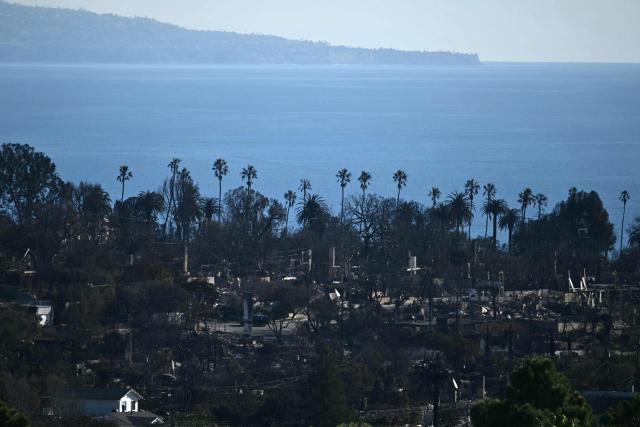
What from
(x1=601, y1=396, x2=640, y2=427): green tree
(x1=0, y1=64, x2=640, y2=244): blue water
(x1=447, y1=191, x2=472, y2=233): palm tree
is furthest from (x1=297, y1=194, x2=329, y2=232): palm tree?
(x1=601, y1=396, x2=640, y2=427): green tree

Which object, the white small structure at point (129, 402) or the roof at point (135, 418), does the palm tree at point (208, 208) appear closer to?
the white small structure at point (129, 402)

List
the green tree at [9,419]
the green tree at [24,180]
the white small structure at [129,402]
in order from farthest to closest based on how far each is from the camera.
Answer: the green tree at [24,180], the white small structure at [129,402], the green tree at [9,419]

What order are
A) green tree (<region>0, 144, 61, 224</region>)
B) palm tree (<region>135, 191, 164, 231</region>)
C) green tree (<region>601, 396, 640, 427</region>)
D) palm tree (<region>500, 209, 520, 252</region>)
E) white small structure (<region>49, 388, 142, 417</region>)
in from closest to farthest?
green tree (<region>601, 396, 640, 427</region>), white small structure (<region>49, 388, 142, 417</region>), green tree (<region>0, 144, 61, 224</region>), palm tree (<region>135, 191, 164, 231</region>), palm tree (<region>500, 209, 520, 252</region>)

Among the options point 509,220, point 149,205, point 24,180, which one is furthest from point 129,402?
point 509,220

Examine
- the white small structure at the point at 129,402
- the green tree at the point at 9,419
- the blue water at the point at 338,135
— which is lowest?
the white small structure at the point at 129,402

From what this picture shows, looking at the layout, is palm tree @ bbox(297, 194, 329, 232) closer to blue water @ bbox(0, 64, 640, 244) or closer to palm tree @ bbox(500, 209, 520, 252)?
palm tree @ bbox(500, 209, 520, 252)

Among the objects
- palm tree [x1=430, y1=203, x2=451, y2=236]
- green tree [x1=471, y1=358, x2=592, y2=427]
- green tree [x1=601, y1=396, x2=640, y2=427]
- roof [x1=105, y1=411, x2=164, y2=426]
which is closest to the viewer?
green tree [x1=601, y1=396, x2=640, y2=427]

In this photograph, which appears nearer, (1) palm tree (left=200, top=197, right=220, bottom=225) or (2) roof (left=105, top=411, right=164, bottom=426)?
(2) roof (left=105, top=411, right=164, bottom=426)

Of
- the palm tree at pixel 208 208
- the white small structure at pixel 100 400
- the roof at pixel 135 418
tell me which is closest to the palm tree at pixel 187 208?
the palm tree at pixel 208 208
